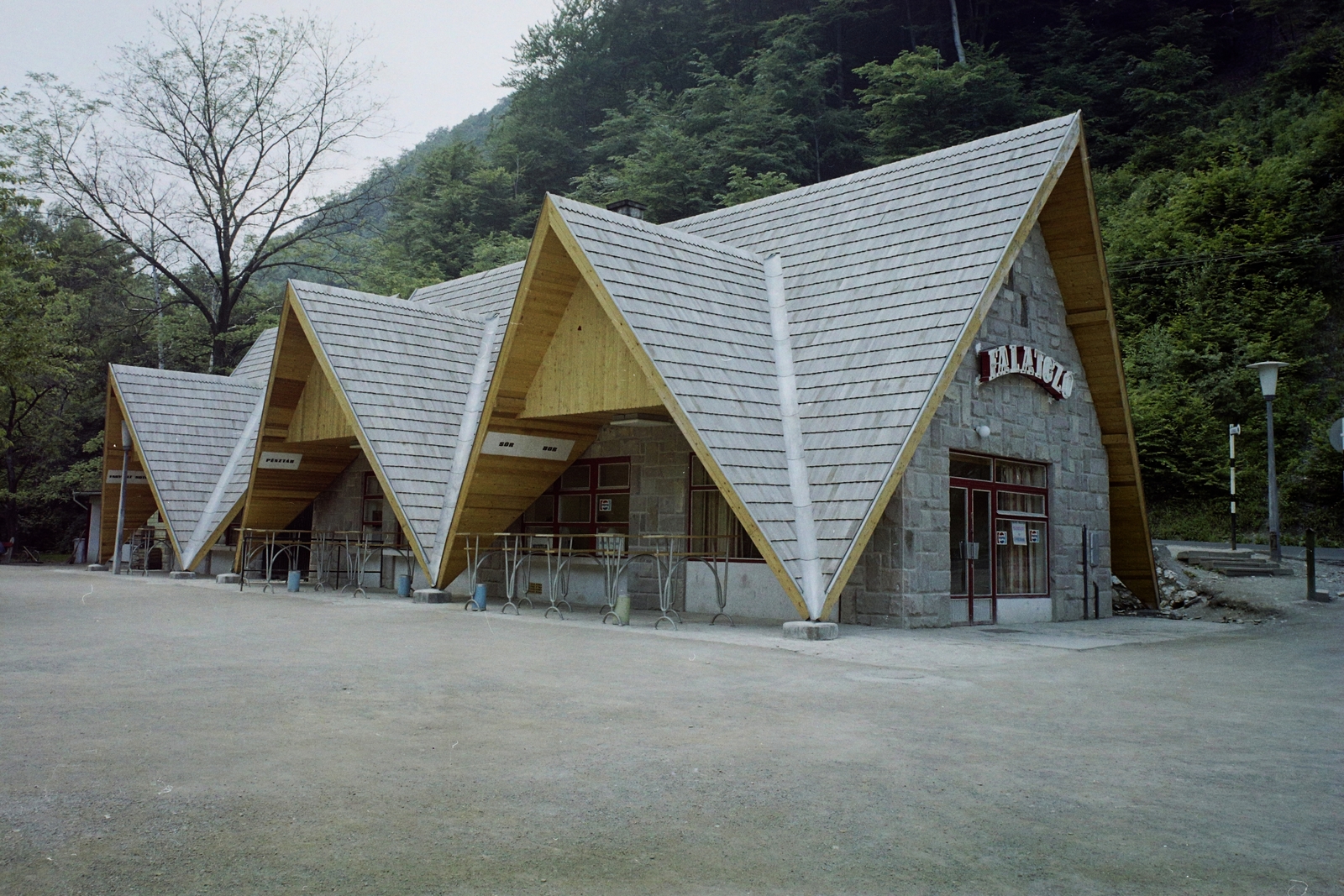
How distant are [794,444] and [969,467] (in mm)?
2871

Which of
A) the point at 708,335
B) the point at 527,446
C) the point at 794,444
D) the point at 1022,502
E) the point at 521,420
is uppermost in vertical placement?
the point at 708,335

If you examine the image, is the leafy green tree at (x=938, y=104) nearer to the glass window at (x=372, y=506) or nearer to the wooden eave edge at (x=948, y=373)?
the glass window at (x=372, y=506)

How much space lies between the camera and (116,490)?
26.7 meters

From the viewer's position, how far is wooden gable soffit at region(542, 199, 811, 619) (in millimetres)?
11211

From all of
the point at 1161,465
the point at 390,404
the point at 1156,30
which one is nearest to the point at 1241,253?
the point at 1161,465

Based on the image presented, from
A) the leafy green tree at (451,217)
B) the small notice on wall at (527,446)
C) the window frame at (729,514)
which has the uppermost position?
the leafy green tree at (451,217)

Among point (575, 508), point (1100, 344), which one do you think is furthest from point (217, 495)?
point (1100, 344)

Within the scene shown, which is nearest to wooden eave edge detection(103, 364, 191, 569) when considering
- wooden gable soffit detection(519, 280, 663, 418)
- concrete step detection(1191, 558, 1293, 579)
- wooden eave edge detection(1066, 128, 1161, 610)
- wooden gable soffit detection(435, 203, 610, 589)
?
wooden gable soffit detection(435, 203, 610, 589)

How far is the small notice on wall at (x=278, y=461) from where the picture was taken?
20312mm

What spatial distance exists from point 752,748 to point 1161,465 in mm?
24679

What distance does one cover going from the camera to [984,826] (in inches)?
171

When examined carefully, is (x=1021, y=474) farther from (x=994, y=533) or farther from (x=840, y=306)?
(x=840, y=306)

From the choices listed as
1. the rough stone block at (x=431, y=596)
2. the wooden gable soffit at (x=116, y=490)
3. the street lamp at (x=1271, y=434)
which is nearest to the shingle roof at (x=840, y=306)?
the rough stone block at (x=431, y=596)

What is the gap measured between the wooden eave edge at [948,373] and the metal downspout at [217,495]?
14.4 metres
